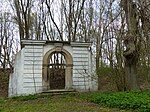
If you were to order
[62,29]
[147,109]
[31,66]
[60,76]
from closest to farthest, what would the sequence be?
[147,109] → [31,66] → [60,76] → [62,29]

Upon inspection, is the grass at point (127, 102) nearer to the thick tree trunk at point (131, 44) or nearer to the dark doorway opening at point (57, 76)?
the thick tree trunk at point (131, 44)

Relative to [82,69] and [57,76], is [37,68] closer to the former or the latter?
[82,69]

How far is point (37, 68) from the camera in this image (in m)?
13.4

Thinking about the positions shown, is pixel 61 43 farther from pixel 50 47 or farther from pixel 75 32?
pixel 75 32

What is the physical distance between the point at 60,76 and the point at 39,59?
405 centimetres

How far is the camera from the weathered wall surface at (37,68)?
13.2 meters

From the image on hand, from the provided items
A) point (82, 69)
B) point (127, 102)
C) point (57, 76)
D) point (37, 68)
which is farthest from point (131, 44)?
point (57, 76)

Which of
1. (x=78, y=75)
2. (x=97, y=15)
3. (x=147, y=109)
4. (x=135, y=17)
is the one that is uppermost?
(x=97, y=15)

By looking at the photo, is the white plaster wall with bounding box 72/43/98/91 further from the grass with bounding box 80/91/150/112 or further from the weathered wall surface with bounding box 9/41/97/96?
the grass with bounding box 80/91/150/112

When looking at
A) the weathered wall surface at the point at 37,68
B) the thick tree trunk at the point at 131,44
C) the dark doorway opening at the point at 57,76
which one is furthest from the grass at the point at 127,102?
the dark doorway opening at the point at 57,76

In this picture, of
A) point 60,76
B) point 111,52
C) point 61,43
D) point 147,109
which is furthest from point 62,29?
point 147,109

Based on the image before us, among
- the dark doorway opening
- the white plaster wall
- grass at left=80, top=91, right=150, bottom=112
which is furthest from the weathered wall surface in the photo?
grass at left=80, top=91, right=150, bottom=112

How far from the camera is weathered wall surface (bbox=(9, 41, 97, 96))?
13180 millimetres

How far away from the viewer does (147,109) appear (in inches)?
269
